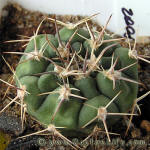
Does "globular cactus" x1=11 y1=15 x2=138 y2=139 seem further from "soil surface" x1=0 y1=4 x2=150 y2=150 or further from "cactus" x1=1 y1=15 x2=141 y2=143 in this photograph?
"soil surface" x1=0 y1=4 x2=150 y2=150

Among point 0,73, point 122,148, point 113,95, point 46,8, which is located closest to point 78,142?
point 122,148

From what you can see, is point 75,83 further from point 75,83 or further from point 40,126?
point 40,126

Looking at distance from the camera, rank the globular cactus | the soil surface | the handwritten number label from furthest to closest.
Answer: the handwritten number label → the soil surface → the globular cactus

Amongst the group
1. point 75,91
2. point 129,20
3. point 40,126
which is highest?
point 129,20

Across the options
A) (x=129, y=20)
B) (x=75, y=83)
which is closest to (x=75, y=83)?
(x=75, y=83)

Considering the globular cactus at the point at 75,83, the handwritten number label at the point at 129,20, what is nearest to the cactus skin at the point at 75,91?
the globular cactus at the point at 75,83

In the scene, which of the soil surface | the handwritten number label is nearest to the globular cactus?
the soil surface

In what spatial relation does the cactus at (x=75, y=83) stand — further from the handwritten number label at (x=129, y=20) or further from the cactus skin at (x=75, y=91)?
the handwritten number label at (x=129, y=20)

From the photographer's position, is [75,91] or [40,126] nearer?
[75,91]

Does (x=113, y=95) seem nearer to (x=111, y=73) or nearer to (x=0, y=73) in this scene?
(x=111, y=73)
